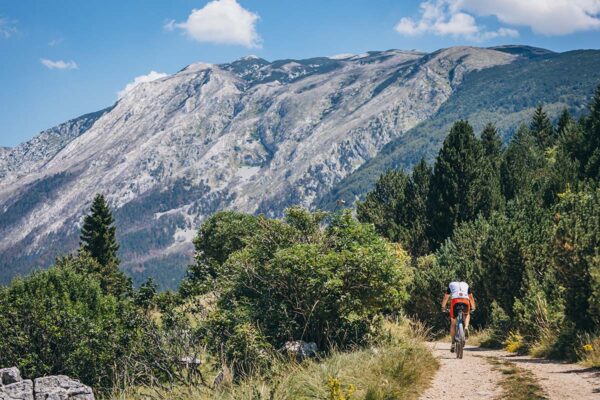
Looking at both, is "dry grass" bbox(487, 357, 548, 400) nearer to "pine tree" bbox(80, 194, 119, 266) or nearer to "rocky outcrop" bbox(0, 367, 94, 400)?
"rocky outcrop" bbox(0, 367, 94, 400)

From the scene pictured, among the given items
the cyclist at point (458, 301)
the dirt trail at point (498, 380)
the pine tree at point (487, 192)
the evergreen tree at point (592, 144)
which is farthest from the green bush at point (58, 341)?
the pine tree at point (487, 192)

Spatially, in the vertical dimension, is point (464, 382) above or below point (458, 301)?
below

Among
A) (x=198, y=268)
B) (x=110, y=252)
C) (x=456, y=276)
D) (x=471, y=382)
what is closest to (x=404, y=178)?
(x=198, y=268)

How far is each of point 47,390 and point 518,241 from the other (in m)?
19.2

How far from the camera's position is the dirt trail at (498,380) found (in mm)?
8758

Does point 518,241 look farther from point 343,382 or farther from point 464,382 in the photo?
point 343,382

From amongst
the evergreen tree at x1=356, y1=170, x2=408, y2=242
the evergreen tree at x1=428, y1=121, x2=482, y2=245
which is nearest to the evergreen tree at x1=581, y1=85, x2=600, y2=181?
the evergreen tree at x1=428, y1=121, x2=482, y2=245

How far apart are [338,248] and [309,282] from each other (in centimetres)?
254

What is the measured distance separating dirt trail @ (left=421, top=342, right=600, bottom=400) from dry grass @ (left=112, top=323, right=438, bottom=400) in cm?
35

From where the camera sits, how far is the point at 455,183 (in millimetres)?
52281

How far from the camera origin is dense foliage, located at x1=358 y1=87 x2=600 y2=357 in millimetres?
13779

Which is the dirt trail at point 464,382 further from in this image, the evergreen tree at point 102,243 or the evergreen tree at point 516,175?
the evergreen tree at point 102,243

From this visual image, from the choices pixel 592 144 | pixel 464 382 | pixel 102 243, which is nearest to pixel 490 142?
pixel 592 144

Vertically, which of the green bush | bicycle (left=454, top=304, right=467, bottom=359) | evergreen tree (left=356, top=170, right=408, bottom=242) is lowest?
the green bush
